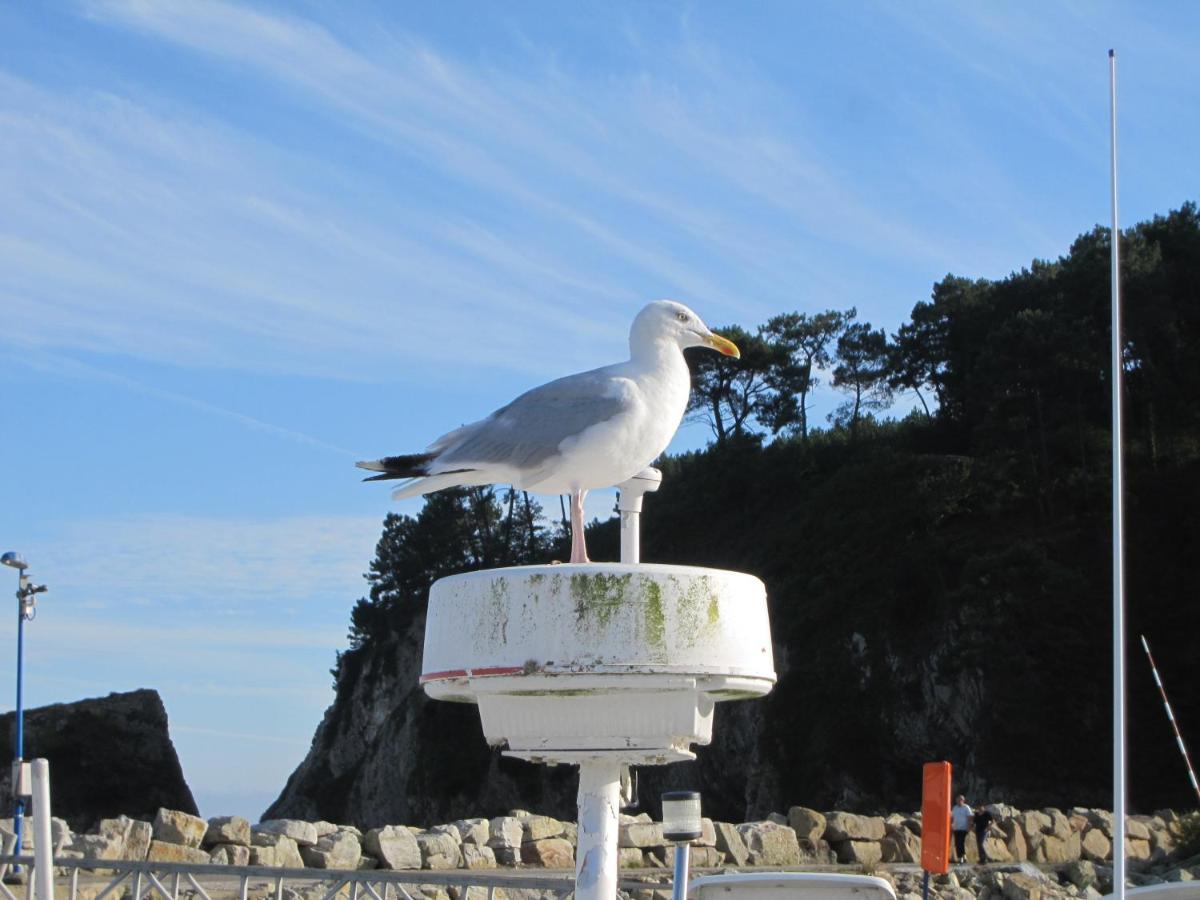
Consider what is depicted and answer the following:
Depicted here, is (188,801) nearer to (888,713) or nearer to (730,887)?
(888,713)

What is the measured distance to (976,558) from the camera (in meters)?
40.5

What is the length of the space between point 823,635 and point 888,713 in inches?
159

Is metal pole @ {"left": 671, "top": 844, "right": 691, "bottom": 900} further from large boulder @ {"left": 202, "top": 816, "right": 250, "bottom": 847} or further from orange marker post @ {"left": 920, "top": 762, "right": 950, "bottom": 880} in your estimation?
large boulder @ {"left": 202, "top": 816, "right": 250, "bottom": 847}

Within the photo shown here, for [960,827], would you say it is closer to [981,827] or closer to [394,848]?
[981,827]

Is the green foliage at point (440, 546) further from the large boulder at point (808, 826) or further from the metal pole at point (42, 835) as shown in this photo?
the metal pole at point (42, 835)

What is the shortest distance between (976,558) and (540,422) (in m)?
35.5

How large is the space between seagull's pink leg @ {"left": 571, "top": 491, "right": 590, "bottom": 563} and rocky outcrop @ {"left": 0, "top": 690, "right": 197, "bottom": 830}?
128ft

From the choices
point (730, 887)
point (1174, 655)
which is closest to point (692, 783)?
point (1174, 655)

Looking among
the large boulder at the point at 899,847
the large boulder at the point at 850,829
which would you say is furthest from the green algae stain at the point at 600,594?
the large boulder at the point at 899,847

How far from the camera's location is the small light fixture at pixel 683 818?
4.63 m

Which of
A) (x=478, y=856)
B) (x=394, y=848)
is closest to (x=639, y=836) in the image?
(x=478, y=856)

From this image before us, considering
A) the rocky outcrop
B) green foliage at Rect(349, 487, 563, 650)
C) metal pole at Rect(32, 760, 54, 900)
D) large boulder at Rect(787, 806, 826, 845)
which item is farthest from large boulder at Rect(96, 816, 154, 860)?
green foliage at Rect(349, 487, 563, 650)

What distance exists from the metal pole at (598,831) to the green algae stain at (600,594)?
2.00 feet

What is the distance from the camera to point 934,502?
44562mm
